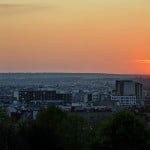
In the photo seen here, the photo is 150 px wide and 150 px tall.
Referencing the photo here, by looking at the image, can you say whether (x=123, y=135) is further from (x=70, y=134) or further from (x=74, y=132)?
(x=74, y=132)

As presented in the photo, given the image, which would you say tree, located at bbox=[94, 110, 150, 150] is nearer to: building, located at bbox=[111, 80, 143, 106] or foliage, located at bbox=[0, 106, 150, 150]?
foliage, located at bbox=[0, 106, 150, 150]

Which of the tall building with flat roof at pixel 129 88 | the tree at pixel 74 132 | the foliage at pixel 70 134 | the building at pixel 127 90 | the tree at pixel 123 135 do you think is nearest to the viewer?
the foliage at pixel 70 134

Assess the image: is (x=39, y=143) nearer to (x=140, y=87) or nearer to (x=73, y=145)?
(x=73, y=145)

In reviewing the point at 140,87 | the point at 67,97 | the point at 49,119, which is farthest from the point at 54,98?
the point at 49,119

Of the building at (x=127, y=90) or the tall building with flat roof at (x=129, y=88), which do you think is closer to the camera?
the building at (x=127, y=90)

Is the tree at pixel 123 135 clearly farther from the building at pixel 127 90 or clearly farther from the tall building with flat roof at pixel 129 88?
the tall building with flat roof at pixel 129 88

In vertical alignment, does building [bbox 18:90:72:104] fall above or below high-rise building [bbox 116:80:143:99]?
below

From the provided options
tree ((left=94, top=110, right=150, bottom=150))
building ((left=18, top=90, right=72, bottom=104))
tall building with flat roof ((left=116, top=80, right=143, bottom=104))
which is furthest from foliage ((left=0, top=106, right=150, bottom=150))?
tall building with flat roof ((left=116, top=80, right=143, bottom=104))

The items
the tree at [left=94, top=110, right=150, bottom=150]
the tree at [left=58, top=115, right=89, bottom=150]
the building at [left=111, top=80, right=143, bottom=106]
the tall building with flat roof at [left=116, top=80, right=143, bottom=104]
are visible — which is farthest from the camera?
the tall building with flat roof at [left=116, top=80, right=143, bottom=104]

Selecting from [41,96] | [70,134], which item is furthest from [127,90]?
[70,134]

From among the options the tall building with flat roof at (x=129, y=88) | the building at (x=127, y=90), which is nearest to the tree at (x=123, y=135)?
the building at (x=127, y=90)

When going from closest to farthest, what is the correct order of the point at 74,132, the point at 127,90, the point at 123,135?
the point at 123,135, the point at 74,132, the point at 127,90

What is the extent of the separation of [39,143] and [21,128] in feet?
4.95

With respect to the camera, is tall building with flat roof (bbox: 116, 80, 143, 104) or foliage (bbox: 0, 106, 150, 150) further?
tall building with flat roof (bbox: 116, 80, 143, 104)
